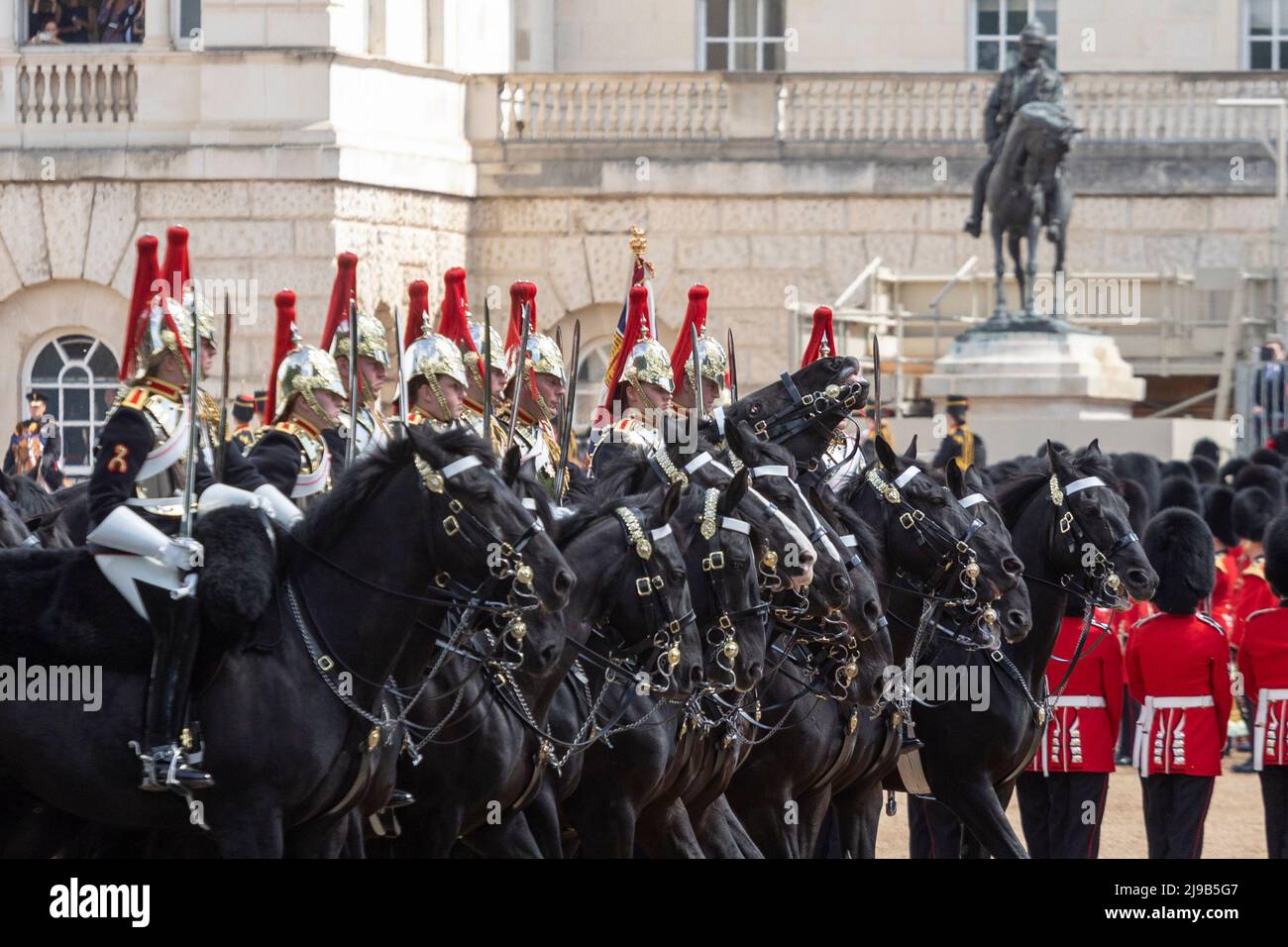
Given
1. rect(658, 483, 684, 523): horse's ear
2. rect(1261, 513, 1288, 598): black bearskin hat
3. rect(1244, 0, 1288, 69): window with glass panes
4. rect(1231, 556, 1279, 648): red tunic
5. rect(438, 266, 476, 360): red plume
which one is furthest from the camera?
rect(1244, 0, 1288, 69): window with glass panes

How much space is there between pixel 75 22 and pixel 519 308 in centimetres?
1296

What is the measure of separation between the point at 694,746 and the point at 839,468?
62.5 inches

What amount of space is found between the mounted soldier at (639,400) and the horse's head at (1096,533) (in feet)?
4.94

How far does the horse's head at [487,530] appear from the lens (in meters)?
8.05

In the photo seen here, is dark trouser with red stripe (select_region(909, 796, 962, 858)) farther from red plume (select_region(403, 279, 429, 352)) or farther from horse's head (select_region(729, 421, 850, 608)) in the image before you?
red plume (select_region(403, 279, 429, 352))

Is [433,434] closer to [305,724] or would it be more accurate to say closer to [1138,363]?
[305,724]

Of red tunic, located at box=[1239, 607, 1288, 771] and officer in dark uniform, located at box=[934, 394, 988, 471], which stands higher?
officer in dark uniform, located at box=[934, 394, 988, 471]

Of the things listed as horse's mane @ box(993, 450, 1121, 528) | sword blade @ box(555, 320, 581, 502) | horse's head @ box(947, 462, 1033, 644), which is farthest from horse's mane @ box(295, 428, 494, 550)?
horse's mane @ box(993, 450, 1121, 528)

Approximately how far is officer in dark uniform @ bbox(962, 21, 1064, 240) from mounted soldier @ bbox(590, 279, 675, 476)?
10.9 m

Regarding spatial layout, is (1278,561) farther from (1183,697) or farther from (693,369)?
(693,369)

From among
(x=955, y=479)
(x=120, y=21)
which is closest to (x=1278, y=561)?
(x=955, y=479)

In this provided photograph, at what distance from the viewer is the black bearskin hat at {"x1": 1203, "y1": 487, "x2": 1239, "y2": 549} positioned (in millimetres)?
16750

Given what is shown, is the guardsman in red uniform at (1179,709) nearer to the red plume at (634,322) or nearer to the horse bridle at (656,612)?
the red plume at (634,322)

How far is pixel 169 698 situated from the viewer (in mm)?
7980
